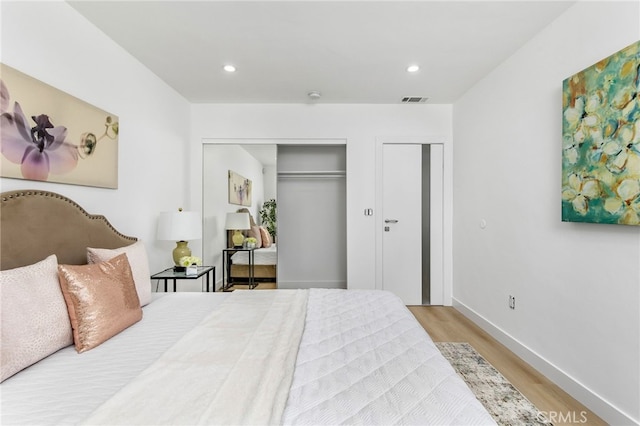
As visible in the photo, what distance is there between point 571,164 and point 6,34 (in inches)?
133

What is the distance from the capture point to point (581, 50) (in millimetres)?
1949

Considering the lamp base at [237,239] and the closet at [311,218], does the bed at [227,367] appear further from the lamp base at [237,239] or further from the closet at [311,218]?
the closet at [311,218]

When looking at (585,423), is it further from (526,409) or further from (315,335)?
(315,335)

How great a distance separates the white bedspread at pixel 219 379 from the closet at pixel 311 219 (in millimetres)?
2805

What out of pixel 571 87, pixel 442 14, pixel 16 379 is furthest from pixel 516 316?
pixel 16 379

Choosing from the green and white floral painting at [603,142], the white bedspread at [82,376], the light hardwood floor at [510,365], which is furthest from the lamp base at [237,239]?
the green and white floral painting at [603,142]

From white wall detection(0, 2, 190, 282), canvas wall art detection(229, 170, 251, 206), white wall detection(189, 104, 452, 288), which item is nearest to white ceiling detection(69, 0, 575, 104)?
white wall detection(0, 2, 190, 282)

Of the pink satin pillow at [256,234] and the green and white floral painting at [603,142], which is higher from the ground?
the green and white floral painting at [603,142]

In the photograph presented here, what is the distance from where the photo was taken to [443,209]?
3910 millimetres

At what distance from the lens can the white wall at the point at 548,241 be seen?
1.68 meters

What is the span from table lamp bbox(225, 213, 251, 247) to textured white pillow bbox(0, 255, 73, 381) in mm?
2424

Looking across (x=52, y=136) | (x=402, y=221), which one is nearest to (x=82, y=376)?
(x=52, y=136)

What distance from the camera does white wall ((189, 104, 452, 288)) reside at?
12.8 ft

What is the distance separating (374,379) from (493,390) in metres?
1.43
